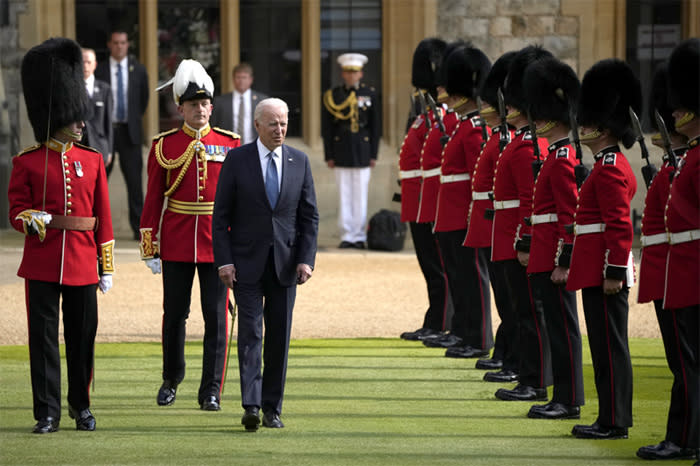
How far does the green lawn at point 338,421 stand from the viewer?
5.07 meters

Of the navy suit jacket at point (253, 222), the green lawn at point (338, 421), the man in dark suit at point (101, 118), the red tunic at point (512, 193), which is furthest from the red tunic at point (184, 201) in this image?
the man in dark suit at point (101, 118)

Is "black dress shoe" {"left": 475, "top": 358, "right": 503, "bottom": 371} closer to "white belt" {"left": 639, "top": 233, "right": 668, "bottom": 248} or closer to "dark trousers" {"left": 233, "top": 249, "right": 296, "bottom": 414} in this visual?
"dark trousers" {"left": 233, "top": 249, "right": 296, "bottom": 414}

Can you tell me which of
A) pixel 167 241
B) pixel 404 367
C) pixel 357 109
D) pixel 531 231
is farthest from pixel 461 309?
pixel 357 109

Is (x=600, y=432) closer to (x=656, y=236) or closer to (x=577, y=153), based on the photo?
(x=656, y=236)

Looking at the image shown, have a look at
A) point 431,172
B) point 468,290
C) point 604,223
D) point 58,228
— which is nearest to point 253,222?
point 58,228

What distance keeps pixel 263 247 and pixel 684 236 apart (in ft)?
5.53

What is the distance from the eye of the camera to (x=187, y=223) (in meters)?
6.04

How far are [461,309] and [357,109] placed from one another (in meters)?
5.14

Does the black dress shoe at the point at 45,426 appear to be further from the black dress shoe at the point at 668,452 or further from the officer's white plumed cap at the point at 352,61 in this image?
the officer's white plumed cap at the point at 352,61

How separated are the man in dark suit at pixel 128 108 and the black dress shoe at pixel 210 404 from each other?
671 centimetres

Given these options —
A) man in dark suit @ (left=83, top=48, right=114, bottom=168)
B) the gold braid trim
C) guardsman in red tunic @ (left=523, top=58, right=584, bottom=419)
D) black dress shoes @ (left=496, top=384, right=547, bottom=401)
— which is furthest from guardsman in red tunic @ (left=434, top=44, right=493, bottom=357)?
the gold braid trim

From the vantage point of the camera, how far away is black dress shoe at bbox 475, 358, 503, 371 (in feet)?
23.4

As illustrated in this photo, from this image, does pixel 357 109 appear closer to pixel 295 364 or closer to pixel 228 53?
pixel 228 53

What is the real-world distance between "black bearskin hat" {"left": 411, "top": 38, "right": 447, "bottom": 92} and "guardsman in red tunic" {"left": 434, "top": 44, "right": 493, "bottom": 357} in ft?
2.81
